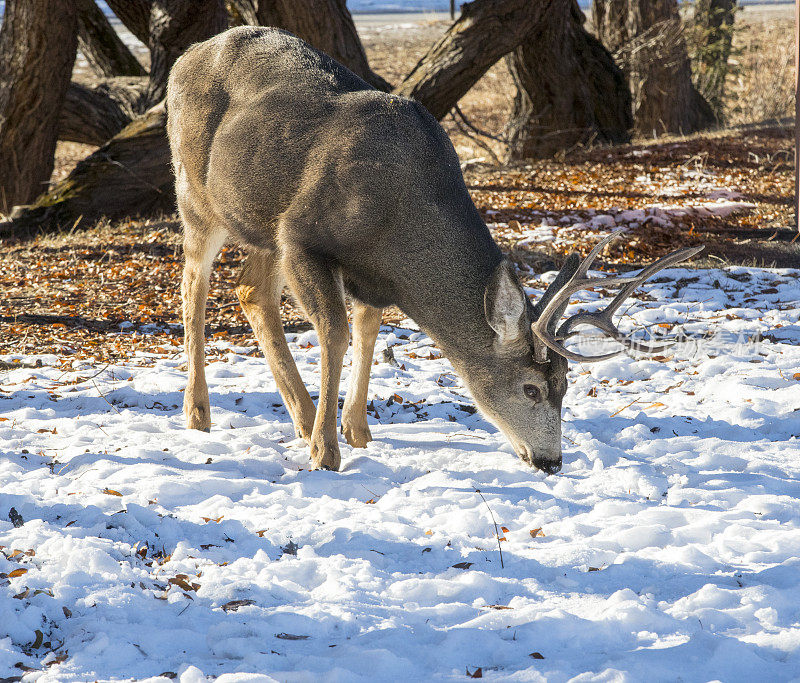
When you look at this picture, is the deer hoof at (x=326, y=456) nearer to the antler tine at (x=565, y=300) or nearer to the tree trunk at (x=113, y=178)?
the antler tine at (x=565, y=300)

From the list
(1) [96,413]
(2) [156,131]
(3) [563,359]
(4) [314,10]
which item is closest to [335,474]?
(3) [563,359]

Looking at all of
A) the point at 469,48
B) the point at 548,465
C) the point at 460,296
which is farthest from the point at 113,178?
the point at 548,465

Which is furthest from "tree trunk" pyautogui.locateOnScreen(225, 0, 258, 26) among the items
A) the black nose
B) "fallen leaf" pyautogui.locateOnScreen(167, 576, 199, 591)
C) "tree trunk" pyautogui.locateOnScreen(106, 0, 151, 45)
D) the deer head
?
"fallen leaf" pyautogui.locateOnScreen(167, 576, 199, 591)

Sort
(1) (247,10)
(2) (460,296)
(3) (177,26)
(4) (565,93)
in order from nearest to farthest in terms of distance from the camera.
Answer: (2) (460,296) → (1) (247,10) → (3) (177,26) → (4) (565,93)

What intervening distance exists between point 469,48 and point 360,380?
740 cm

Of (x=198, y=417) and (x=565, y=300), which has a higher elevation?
(x=565, y=300)

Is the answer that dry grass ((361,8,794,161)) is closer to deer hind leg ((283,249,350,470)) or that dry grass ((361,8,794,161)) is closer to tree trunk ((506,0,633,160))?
tree trunk ((506,0,633,160))

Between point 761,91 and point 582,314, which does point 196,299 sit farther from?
point 761,91

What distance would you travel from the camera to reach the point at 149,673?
9.68ft

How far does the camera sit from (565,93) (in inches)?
531

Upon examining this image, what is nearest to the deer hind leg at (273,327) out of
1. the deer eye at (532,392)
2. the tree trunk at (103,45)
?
the deer eye at (532,392)

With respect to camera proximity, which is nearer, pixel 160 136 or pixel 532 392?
pixel 532 392

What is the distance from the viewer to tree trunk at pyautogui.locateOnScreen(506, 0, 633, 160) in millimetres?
13203

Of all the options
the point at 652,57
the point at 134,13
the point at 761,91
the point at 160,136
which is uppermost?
the point at 134,13
